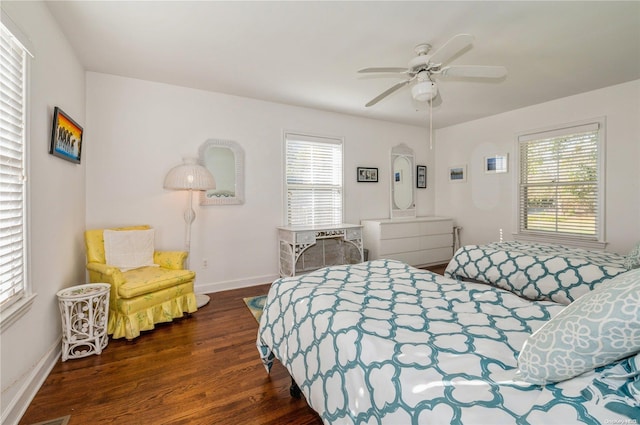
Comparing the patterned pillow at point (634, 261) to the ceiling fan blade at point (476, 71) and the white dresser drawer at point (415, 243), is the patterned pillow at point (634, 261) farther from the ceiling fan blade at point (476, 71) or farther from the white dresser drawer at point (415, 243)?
the white dresser drawer at point (415, 243)

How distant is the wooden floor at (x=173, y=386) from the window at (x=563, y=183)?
166 inches

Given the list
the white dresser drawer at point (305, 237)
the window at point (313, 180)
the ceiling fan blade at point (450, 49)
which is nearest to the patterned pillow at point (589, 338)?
the ceiling fan blade at point (450, 49)

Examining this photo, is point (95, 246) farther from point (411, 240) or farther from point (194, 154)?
point (411, 240)

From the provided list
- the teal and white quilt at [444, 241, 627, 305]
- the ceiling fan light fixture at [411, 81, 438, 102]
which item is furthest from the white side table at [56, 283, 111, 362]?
the teal and white quilt at [444, 241, 627, 305]

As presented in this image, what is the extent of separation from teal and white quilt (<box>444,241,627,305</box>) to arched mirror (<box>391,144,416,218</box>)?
6.87ft

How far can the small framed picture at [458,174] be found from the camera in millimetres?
5109

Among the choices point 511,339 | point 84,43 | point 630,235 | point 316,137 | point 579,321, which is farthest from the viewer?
point 316,137

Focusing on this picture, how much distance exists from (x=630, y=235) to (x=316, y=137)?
Answer: 4.10 metres

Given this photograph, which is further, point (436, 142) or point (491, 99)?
point (436, 142)

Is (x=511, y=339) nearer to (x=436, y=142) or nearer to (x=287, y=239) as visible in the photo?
(x=287, y=239)

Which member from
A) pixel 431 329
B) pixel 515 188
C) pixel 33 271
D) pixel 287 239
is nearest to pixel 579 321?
pixel 431 329

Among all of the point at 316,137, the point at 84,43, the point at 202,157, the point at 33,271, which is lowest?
the point at 33,271

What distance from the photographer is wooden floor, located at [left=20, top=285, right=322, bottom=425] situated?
1581 mm

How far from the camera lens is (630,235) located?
11.1 feet
